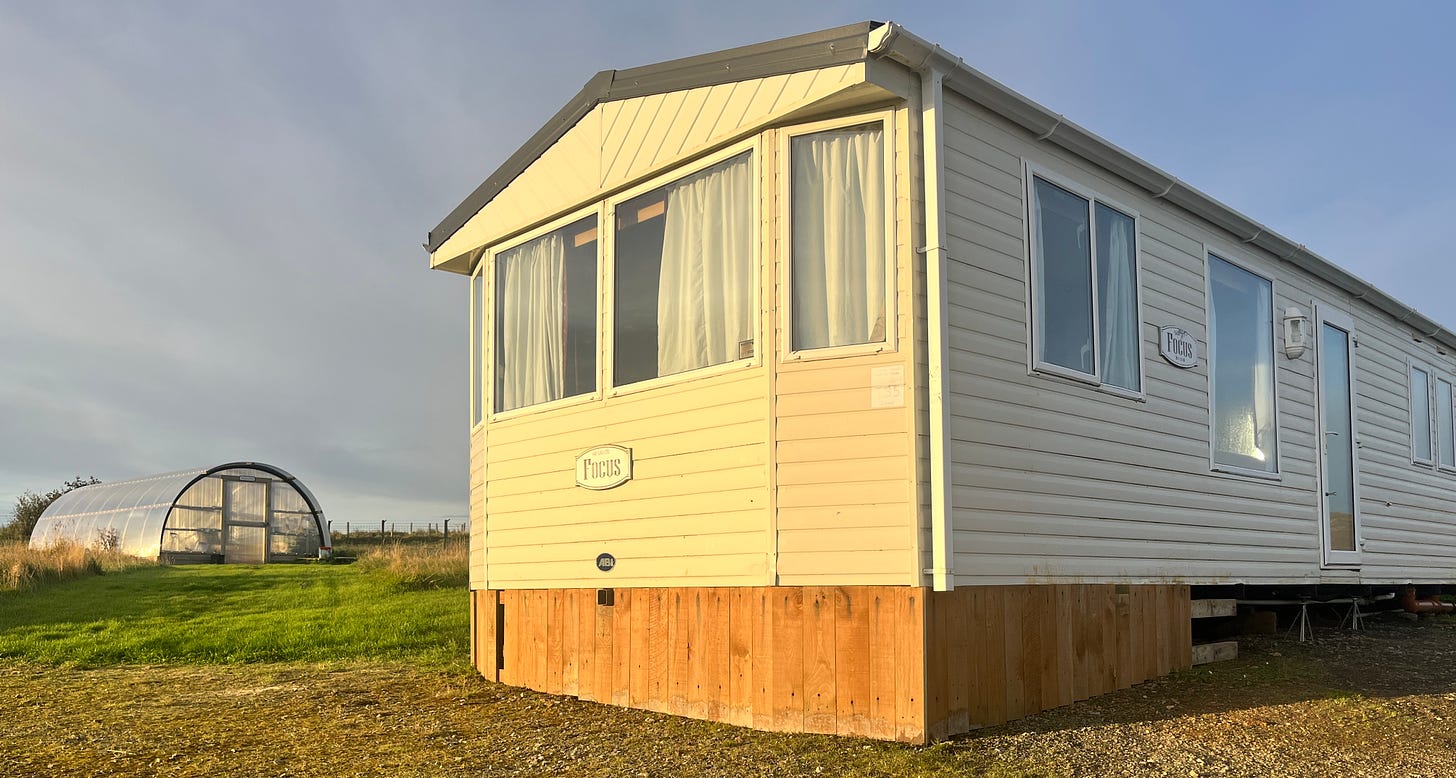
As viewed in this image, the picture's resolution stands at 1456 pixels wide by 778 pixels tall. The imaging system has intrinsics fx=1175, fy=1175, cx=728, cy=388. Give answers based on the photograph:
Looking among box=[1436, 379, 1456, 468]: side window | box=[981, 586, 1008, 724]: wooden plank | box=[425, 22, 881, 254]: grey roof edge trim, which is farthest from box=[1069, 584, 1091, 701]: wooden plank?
box=[1436, 379, 1456, 468]: side window

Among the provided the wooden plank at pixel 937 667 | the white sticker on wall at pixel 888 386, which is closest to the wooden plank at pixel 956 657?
the wooden plank at pixel 937 667

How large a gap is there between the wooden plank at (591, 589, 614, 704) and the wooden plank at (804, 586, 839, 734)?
1466 millimetres

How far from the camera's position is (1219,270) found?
8406 mm

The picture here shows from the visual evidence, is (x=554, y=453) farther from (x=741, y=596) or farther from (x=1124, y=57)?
(x=1124, y=57)

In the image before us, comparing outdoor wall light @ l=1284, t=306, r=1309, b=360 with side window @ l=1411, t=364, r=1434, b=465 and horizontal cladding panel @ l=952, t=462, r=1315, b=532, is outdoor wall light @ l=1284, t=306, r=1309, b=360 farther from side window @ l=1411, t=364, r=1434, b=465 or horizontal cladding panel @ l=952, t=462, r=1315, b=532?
side window @ l=1411, t=364, r=1434, b=465

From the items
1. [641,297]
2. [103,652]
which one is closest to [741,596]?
[641,297]

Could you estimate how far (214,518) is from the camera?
2620cm

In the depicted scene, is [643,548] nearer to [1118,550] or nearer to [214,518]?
[1118,550]

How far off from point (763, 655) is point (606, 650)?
4.60 ft

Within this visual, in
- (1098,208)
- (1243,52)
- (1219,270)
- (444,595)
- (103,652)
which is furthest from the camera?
(444,595)

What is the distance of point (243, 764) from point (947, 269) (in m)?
4.23

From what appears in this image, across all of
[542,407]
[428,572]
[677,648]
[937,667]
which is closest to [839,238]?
[937,667]

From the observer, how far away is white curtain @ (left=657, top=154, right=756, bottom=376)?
6.52 meters

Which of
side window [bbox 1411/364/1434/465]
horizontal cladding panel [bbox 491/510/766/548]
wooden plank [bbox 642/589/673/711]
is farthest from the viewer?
side window [bbox 1411/364/1434/465]
